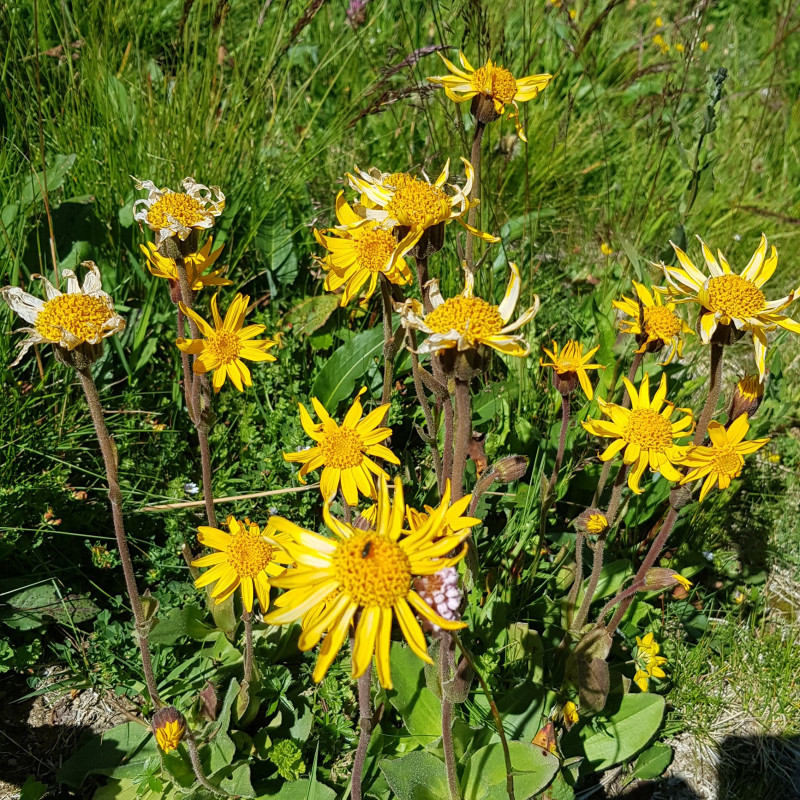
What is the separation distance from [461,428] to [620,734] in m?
1.25

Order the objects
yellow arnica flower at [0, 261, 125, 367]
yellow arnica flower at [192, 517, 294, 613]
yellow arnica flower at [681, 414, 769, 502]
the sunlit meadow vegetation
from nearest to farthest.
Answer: yellow arnica flower at [0, 261, 125, 367] → the sunlit meadow vegetation → yellow arnica flower at [681, 414, 769, 502] → yellow arnica flower at [192, 517, 294, 613]

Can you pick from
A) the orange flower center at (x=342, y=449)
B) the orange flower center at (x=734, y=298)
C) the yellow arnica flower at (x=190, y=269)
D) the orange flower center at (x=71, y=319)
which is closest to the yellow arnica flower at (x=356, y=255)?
the yellow arnica flower at (x=190, y=269)

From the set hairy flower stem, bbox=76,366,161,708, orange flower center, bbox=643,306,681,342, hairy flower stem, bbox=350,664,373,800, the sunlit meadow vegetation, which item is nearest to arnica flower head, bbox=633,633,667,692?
the sunlit meadow vegetation

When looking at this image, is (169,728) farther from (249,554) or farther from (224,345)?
(224,345)

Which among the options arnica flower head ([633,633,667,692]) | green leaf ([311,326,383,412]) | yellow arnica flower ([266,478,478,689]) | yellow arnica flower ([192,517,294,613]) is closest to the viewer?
yellow arnica flower ([266,478,478,689])

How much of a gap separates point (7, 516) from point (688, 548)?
2.36 m

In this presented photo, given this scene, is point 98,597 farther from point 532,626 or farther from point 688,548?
point 688,548

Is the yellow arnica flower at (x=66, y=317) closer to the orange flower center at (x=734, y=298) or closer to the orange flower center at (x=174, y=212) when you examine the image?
the orange flower center at (x=174, y=212)

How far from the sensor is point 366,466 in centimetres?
189

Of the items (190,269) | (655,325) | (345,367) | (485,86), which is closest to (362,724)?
(190,269)

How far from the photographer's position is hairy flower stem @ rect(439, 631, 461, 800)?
1.48 meters

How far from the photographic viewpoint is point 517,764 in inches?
70.1

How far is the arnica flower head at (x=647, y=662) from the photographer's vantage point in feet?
7.22

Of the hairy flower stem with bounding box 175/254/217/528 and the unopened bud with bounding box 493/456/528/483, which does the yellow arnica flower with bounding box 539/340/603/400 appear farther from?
the hairy flower stem with bounding box 175/254/217/528
